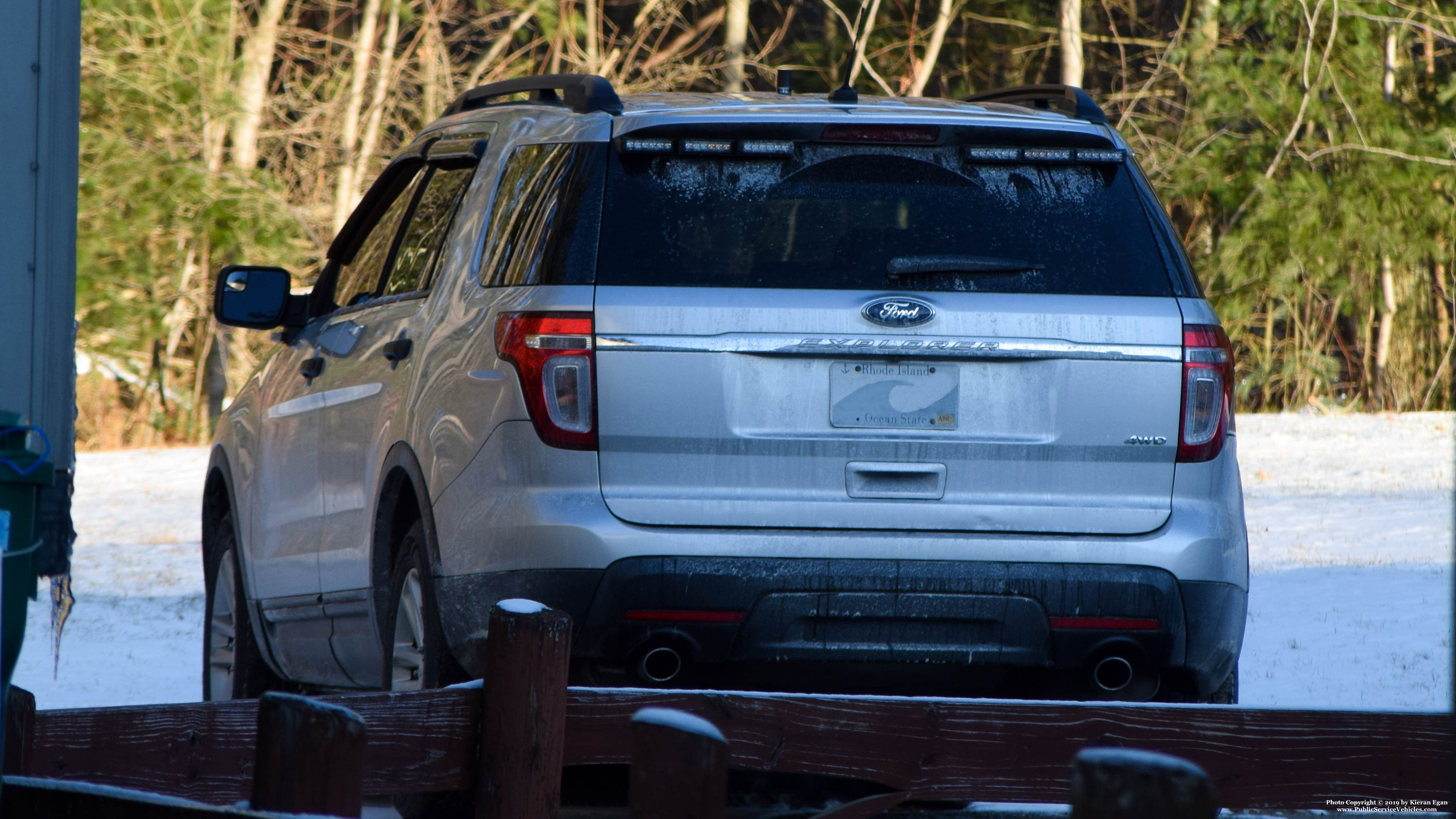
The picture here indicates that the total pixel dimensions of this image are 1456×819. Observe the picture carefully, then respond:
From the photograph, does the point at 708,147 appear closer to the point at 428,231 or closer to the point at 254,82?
the point at 428,231

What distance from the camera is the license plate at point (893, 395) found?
422 centimetres

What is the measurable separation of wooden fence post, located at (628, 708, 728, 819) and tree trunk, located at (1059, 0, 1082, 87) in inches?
928

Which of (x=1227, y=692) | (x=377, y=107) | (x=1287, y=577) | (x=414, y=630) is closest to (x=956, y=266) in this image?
(x=1227, y=692)

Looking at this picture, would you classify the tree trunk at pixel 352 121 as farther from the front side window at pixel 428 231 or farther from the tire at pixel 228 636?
the front side window at pixel 428 231

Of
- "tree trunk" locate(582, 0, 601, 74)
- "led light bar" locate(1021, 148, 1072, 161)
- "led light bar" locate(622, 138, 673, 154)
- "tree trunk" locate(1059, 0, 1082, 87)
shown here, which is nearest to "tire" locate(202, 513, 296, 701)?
"led light bar" locate(622, 138, 673, 154)

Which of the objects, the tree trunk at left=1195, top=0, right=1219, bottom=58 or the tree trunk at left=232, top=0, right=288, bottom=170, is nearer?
the tree trunk at left=232, top=0, right=288, bottom=170

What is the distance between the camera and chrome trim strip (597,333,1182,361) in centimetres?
416

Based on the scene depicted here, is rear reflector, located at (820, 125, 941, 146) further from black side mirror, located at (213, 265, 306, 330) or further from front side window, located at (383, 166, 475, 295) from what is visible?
black side mirror, located at (213, 265, 306, 330)

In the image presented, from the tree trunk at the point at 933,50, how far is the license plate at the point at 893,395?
19719 millimetres

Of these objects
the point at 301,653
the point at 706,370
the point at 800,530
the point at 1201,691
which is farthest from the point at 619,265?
the point at 301,653

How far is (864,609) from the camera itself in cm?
417

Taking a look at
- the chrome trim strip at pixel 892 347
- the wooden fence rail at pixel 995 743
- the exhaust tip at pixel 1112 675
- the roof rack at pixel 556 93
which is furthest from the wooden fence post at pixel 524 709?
the roof rack at pixel 556 93

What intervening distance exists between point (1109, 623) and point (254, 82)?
22533mm

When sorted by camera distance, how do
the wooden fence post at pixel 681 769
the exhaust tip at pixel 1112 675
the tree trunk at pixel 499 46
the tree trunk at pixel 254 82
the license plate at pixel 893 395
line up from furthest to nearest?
the tree trunk at pixel 499 46
the tree trunk at pixel 254 82
the exhaust tip at pixel 1112 675
the license plate at pixel 893 395
the wooden fence post at pixel 681 769
